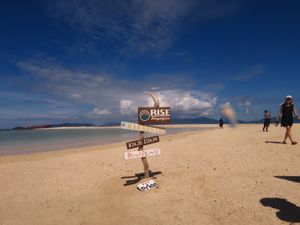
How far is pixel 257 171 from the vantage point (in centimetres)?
891

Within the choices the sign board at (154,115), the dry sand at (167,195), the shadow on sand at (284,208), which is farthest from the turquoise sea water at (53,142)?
the shadow on sand at (284,208)

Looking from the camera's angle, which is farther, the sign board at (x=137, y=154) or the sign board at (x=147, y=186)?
the sign board at (x=137, y=154)

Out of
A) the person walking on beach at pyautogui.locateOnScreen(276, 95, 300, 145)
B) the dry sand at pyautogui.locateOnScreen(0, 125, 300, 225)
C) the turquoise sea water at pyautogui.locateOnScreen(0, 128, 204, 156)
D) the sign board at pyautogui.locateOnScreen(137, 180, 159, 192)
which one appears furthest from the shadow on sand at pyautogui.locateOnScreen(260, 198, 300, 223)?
the turquoise sea water at pyautogui.locateOnScreen(0, 128, 204, 156)

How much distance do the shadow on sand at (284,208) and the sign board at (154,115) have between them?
400 centimetres

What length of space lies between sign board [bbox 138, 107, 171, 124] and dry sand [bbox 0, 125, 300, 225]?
6.63 ft

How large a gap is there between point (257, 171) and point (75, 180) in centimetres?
641

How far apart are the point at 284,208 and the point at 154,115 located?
4662mm

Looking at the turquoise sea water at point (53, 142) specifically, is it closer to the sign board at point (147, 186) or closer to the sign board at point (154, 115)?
the sign board at point (154, 115)

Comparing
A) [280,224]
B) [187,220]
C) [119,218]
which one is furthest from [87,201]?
[280,224]

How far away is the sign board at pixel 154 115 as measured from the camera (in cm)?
876

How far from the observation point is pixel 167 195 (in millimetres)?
7246

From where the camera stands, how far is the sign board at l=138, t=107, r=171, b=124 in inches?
345

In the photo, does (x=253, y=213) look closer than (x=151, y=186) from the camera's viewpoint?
Yes

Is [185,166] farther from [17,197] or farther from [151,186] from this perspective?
[17,197]
